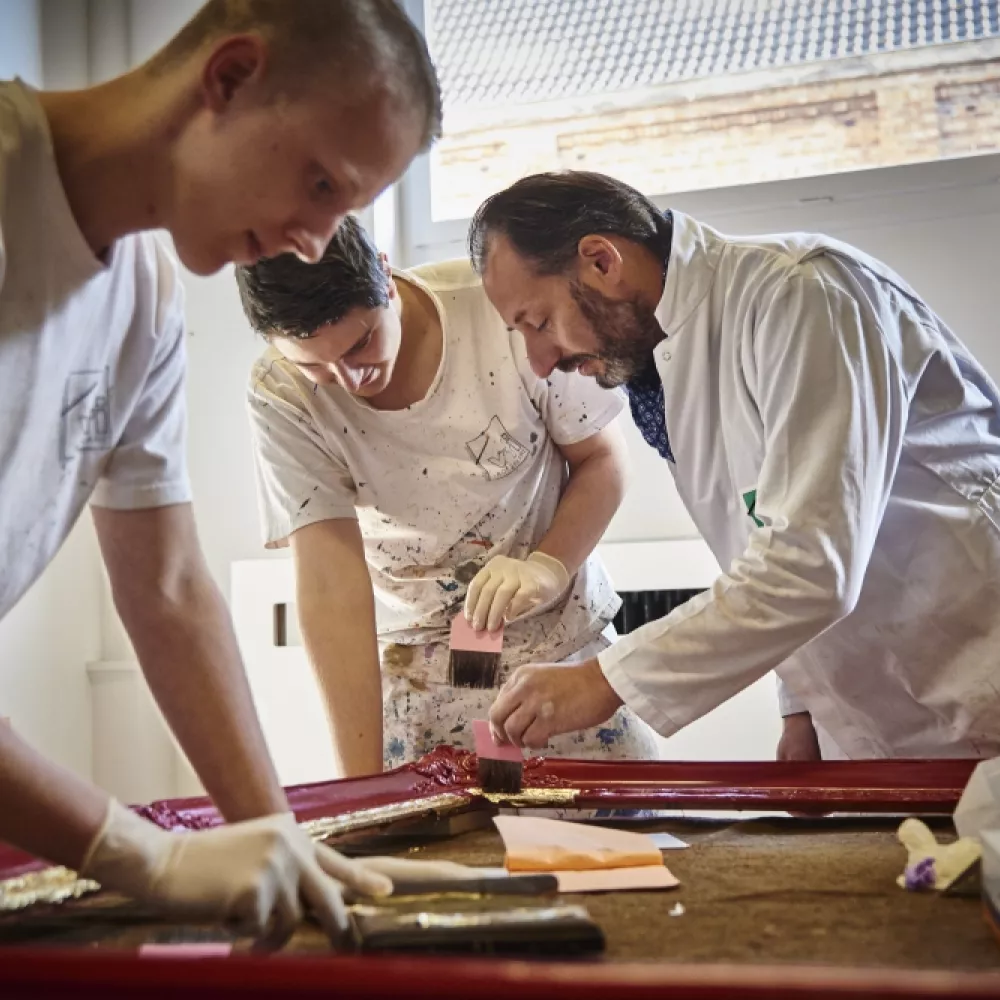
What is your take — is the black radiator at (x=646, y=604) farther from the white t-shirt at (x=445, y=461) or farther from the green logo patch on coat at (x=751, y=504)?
the green logo patch on coat at (x=751, y=504)

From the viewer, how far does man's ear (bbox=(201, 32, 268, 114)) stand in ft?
2.37

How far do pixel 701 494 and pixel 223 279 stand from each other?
1245 mm

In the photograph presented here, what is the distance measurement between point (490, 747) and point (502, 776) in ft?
0.13

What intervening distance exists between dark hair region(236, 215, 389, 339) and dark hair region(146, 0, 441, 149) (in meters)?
0.44

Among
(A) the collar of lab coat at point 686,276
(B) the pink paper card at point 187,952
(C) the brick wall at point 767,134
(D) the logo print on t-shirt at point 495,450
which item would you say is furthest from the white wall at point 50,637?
(B) the pink paper card at point 187,952

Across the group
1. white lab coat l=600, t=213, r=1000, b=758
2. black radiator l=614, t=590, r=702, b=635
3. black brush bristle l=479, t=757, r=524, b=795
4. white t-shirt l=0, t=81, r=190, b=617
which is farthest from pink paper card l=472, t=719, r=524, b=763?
black radiator l=614, t=590, r=702, b=635

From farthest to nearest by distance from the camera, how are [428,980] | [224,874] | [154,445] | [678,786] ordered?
[678,786], [154,445], [224,874], [428,980]

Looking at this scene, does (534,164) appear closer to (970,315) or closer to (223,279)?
(223,279)

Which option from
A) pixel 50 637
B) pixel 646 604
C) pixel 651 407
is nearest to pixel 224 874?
pixel 651 407

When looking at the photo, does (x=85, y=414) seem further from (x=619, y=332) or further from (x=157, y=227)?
(x=619, y=332)

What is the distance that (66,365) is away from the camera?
0.78 meters

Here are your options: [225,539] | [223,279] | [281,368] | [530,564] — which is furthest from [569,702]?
[223,279]

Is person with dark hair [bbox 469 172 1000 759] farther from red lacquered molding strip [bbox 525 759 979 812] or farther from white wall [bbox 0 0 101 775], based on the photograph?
white wall [bbox 0 0 101 775]

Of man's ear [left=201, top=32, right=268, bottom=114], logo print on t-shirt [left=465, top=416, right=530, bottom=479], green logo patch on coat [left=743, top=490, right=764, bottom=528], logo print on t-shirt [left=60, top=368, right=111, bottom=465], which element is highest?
man's ear [left=201, top=32, right=268, bottom=114]
